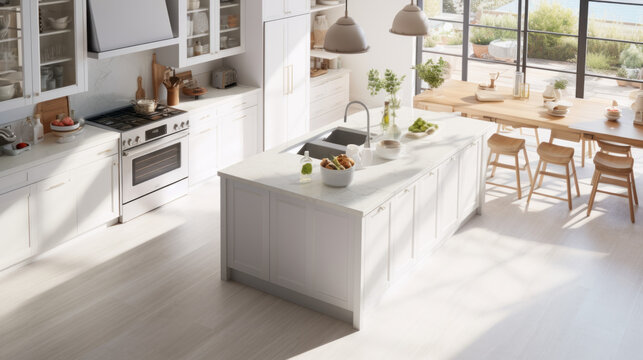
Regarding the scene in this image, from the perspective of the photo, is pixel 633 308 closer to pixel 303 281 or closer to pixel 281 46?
pixel 303 281

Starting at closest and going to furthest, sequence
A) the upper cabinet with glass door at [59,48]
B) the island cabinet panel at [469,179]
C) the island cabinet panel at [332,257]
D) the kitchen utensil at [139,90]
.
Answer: the island cabinet panel at [332,257] → the upper cabinet with glass door at [59,48] → the island cabinet panel at [469,179] → the kitchen utensil at [139,90]

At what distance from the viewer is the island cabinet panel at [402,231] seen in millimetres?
5613

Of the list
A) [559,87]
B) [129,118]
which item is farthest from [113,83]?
[559,87]

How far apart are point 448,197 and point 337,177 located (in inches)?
60.1

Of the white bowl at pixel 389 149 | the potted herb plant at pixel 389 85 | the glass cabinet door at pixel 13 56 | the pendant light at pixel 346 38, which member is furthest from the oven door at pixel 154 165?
the pendant light at pixel 346 38

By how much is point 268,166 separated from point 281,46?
115 inches

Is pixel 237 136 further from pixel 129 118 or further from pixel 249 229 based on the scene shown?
pixel 249 229

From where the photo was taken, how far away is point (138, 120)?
7.02 meters

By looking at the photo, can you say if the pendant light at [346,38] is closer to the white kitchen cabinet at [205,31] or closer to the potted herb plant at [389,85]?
the potted herb plant at [389,85]

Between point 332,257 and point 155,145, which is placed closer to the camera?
point 332,257

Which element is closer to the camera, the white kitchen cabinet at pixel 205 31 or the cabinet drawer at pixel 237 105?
the white kitchen cabinet at pixel 205 31

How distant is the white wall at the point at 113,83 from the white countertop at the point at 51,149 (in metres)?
0.37

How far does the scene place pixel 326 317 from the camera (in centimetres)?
549

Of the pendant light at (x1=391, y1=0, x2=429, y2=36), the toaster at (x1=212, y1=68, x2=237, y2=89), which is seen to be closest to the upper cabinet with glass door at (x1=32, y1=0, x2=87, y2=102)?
the toaster at (x1=212, y1=68, x2=237, y2=89)
